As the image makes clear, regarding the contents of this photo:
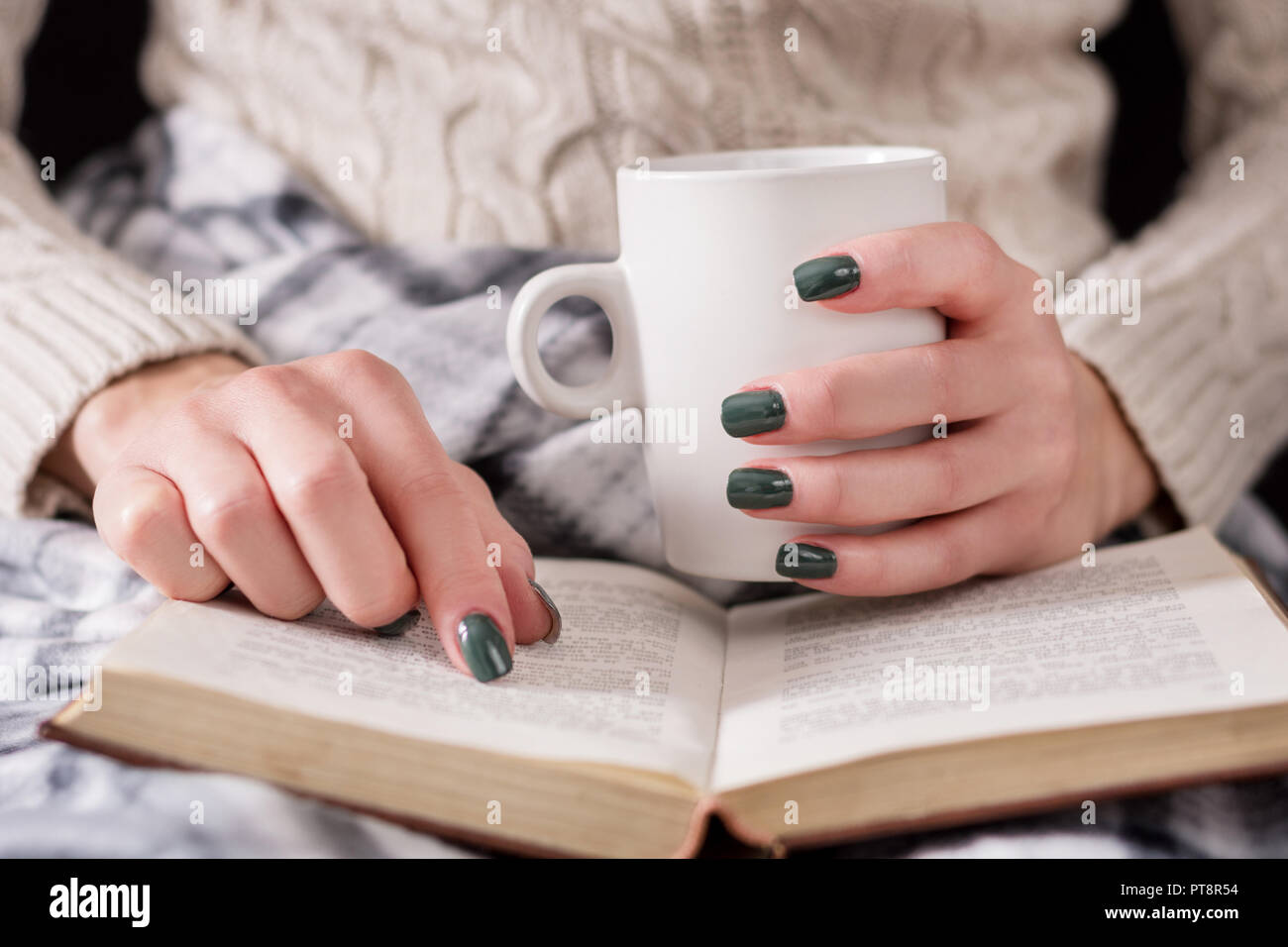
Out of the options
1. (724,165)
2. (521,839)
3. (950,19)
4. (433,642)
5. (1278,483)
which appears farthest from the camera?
(1278,483)

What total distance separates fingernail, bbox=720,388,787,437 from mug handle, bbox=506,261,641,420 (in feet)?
0.26

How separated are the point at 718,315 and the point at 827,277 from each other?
5 cm

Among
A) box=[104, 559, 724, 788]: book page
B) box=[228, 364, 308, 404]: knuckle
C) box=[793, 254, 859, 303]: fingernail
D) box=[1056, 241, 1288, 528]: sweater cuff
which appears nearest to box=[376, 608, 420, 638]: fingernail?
box=[104, 559, 724, 788]: book page

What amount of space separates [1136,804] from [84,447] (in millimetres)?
565

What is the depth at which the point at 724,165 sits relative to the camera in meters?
0.58

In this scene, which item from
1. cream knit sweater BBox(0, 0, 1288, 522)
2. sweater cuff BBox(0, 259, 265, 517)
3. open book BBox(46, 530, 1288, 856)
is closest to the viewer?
open book BBox(46, 530, 1288, 856)

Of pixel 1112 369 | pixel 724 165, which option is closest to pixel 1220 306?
pixel 1112 369

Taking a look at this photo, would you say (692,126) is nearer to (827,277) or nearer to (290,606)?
(827,277)

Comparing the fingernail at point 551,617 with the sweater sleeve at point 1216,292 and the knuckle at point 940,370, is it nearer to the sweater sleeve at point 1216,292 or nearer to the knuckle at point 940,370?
the knuckle at point 940,370

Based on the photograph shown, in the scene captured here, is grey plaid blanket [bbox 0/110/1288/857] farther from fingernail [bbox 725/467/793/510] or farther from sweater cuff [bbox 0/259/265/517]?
fingernail [bbox 725/467/793/510]

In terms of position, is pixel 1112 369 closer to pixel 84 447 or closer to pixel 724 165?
pixel 724 165

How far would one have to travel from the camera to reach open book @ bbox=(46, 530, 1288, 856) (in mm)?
377

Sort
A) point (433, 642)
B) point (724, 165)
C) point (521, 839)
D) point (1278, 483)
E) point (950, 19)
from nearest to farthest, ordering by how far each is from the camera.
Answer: point (521, 839)
point (433, 642)
point (724, 165)
point (950, 19)
point (1278, 483)

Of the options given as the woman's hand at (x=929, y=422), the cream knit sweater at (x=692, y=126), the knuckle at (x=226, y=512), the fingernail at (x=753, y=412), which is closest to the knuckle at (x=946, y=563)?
the woman's hand at (x=929, y=422)
